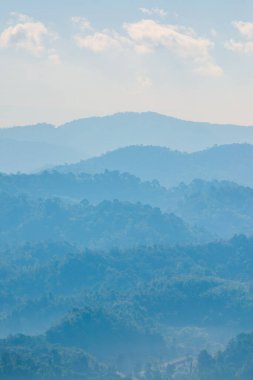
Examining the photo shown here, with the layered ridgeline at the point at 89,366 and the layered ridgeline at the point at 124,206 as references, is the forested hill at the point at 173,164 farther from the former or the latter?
the layered ridgeline at the point at 89,366

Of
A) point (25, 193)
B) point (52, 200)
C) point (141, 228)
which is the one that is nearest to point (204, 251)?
point (141, 228)

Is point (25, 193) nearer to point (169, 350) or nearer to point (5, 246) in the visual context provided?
point (5, 246)

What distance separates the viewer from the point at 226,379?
43500 millimetres

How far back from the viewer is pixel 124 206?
106625mm

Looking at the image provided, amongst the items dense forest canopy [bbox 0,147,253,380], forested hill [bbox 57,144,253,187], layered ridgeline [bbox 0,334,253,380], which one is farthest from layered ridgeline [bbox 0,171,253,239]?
layered ridgeline [bbox 0,334,253,380]

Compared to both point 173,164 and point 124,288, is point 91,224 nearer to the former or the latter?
point 124,288

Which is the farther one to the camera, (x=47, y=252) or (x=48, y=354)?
(x=47, y=252)

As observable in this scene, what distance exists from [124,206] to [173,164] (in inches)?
2958

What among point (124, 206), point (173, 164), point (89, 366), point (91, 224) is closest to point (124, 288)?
point (89, 366)

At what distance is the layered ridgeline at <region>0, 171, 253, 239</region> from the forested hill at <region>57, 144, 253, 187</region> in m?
37.2

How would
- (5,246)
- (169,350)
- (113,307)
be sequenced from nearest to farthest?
(169,350)
(113,307)
(5,246)

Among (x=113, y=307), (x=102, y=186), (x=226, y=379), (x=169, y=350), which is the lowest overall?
(x=226, y=379)

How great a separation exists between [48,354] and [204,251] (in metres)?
37.5

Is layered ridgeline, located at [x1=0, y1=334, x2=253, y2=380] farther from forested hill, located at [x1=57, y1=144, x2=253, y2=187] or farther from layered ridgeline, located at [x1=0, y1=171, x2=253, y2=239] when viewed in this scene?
forested hill, located at [x1=57, y1=144, x2=253, y2=187]
